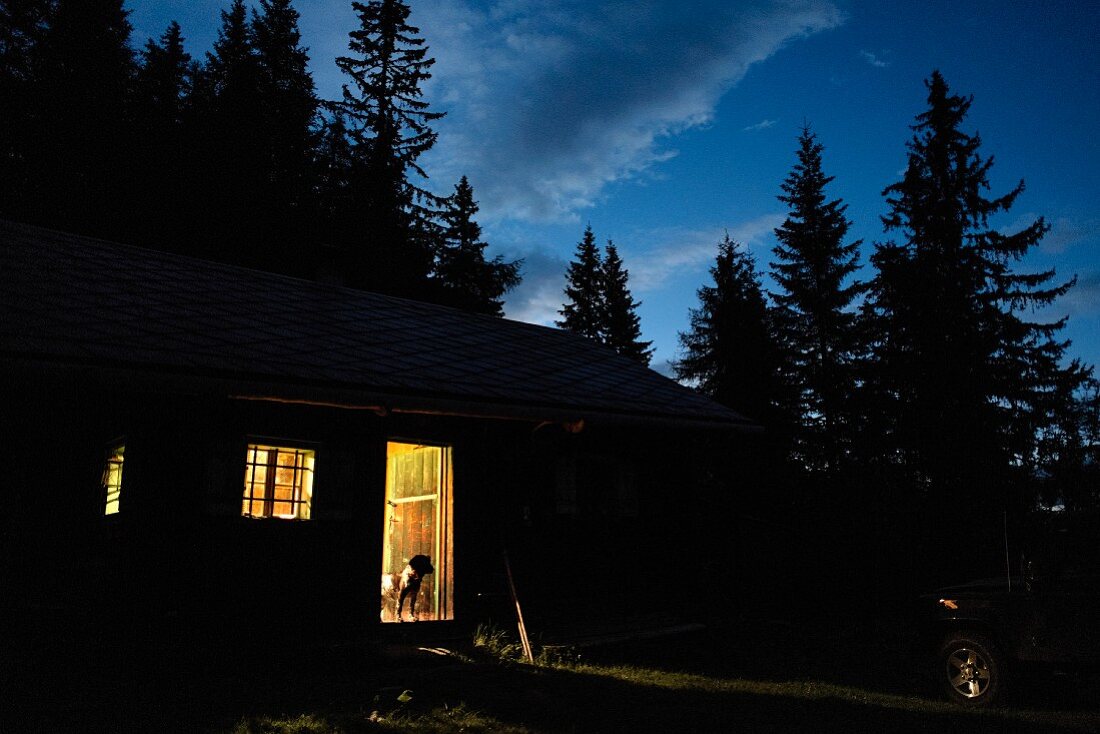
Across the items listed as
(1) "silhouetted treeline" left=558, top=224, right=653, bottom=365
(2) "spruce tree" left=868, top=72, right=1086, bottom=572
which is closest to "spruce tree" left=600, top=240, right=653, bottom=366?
(1) "silhouetted treeline" left=558, top=224, right=653, bottom=365

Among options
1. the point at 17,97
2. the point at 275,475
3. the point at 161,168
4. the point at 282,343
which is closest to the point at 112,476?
the point at 275,475

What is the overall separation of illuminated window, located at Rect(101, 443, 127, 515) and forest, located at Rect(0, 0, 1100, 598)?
12.5 m

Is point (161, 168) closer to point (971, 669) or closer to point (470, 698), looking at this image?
point (470, 698)

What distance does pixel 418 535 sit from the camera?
37.5ft

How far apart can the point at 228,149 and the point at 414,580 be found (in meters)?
19.8

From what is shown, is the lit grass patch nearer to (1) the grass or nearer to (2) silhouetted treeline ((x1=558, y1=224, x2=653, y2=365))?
(1) the grass

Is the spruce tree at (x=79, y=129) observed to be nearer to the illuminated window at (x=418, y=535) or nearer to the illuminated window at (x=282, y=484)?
the illuminated window at (x=418, y=535)

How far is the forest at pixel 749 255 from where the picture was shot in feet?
63.5

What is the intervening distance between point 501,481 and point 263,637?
3.45 meters

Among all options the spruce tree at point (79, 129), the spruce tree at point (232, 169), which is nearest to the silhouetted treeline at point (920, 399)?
the spruce tree at point (232, 169)

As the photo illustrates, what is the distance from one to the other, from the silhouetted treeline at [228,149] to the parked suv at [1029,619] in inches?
770

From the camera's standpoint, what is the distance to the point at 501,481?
9.43 meters

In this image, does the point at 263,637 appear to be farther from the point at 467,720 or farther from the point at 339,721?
the point at 467,720

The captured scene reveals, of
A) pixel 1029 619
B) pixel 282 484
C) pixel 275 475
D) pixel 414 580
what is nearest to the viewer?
pixel 1029 619
